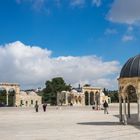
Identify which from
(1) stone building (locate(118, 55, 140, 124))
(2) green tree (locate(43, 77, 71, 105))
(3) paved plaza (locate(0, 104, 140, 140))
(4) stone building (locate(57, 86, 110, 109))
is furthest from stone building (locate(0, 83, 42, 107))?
(1) stone building (locate(118, 55, 140, 124))

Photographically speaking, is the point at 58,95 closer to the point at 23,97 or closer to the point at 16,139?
the point at 23,97

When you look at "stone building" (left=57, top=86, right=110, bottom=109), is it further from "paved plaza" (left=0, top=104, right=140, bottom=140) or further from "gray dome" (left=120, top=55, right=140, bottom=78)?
"gray dome" (left=120, top=55, right=140, bottom=78)

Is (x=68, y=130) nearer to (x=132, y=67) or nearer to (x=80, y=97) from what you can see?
(x=132, y=67)

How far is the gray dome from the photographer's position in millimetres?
23395

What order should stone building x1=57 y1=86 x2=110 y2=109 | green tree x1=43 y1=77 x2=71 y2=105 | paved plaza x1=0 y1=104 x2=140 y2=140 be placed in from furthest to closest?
green tree x1=43 y1=77 x2=71 y2=105 → stone building x1=57 y1=86 x2=110 y2=109 → paved plaza x1=0 y1=104 x2=140 y2=140

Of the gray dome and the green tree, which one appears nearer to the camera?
the gray dome

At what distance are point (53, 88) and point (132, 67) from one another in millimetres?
105844

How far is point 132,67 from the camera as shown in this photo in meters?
23.6

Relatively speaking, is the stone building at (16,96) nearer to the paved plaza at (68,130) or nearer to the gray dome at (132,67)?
the paved plaza at (68,130)

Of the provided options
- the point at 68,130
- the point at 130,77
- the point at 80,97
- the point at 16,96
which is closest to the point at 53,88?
the point at 80,97

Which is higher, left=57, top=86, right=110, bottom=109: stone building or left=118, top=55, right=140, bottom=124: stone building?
left=118, top=55, right=140, bottom=124: stone building

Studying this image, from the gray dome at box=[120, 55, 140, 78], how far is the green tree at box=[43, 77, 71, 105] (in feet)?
339

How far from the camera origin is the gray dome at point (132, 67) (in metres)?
23.4

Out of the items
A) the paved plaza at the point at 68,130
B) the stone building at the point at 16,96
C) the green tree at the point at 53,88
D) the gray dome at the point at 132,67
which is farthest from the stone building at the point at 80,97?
the gray dome at the point at 132,67
